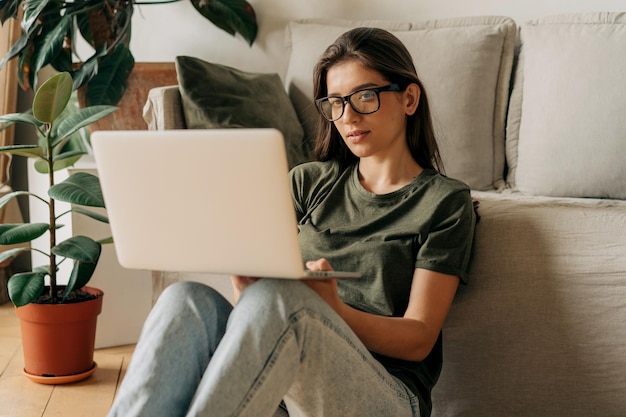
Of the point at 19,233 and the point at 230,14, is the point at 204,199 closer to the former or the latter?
the point at 19,233

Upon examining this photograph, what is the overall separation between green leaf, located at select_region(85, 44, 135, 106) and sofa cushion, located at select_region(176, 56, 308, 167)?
457 mm

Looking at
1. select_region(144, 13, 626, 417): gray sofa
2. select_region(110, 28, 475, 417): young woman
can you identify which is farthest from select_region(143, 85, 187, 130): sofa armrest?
select_region(110, 28, 475, 417): young woman

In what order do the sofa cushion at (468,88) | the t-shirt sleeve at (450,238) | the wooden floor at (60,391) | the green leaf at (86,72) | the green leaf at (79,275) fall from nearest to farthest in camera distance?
the t-shirt sleeve at (450,238) < the wooden floor at (60,391) < the green leaf at (79,275) < the sofa cushion at (468,88) < the green leaf at (86,72)

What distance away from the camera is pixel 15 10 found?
2.64m

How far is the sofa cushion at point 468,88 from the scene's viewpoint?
230cm

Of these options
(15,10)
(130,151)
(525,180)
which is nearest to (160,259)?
(130,151)

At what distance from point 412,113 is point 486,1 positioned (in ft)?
4.00

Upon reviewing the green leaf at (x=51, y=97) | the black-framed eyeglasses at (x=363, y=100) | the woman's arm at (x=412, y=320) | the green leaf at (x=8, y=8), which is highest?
the green leaf at (x=8, y=8)

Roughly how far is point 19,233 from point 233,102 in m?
0.63

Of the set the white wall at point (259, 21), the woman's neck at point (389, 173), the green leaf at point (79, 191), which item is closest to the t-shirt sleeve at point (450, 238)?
the woman's neck at point (389, 173)

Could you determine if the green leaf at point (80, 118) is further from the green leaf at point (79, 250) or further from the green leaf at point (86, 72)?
the green leaf at point (86, 72)

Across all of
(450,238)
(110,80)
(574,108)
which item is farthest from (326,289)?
(110,80)

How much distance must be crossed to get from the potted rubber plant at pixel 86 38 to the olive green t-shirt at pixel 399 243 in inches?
49.8

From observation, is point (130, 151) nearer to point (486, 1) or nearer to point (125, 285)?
point (125, 285)
